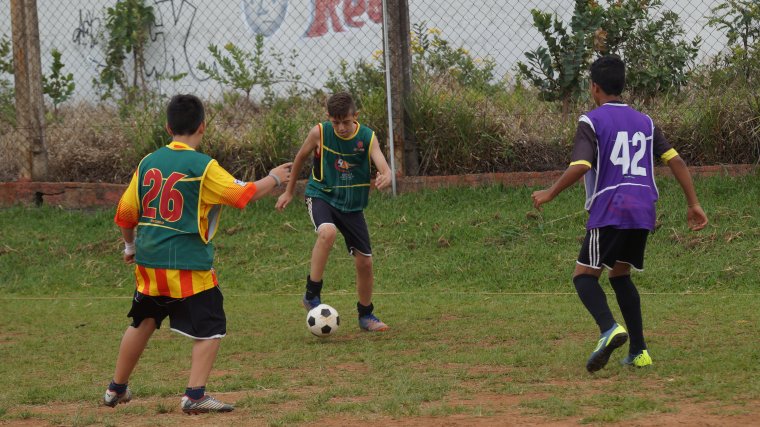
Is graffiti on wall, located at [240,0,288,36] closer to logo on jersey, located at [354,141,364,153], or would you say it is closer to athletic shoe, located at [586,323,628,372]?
logo on jersey, located at [354,141,364,153]

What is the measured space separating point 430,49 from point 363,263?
5198 mm

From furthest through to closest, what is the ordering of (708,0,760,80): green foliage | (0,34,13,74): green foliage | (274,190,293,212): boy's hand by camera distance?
(0,34,13,74): green foliage
(708,0,760,80): green foliage
(274,190,293,212): boy's hand

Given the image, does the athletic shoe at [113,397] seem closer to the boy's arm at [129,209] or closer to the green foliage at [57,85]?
the boy's arm at [129,209]

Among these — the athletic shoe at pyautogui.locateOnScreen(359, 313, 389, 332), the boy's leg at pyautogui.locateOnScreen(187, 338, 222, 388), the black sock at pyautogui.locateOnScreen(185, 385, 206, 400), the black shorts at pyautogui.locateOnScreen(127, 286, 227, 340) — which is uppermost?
the black shorts at pyautogui.locateOnScreen(127, 286, 227, 340)

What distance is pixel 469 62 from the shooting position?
469 inches

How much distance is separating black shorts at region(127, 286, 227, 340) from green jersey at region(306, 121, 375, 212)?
2.34 metres

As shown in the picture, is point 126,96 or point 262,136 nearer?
point 262,136

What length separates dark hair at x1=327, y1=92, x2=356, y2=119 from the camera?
286 inches

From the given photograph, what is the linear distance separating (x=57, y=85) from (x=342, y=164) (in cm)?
674

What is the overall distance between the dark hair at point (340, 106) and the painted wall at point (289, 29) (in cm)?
466

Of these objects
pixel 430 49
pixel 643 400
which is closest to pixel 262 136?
pixel 430 49

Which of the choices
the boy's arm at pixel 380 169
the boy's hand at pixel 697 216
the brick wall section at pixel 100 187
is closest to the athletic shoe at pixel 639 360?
the boy's hand at pixel 697 216

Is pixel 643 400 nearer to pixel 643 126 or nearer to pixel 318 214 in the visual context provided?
pixel 643 126

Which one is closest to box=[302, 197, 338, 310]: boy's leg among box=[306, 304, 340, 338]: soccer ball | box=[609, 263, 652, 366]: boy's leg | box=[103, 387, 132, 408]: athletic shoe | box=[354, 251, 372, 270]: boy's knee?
box=[354, 251, 372, 270]: boy's knee
